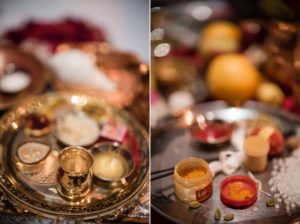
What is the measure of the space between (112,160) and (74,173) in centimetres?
8

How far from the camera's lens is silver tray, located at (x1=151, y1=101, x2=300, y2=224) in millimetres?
753

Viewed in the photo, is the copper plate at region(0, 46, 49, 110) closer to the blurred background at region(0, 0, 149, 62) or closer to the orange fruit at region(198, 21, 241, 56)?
the blurred background at region(0, 0, 149, 62)

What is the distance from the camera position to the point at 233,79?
39.5 inches

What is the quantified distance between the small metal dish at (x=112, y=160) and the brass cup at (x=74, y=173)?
2cm

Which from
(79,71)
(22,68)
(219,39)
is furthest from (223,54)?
(22,68)

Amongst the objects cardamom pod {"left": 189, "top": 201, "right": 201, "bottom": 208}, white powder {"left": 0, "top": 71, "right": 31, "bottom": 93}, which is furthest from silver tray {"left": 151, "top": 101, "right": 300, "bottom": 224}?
white powder {"left": 0, "top": 71, "right": 31, "bottom": 93}

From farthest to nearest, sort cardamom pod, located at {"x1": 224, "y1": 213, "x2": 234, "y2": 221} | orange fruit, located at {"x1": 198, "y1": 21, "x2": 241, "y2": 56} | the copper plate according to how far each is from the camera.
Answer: orange fruit, located at {"x1": 198, "y1": 21, "x2": 241, "y2": 56} < the copper plate < cardamom pod, located at {"x1": 224, "y1": 213, "x2": 234, "y2": 221}

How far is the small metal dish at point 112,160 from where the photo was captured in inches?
30.8

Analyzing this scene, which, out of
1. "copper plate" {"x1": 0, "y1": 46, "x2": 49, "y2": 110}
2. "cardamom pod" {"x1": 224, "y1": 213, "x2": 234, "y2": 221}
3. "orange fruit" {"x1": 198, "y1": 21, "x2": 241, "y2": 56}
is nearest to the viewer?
"cardamom pod" {"x1": 224, "y1": 213, "x2": 234, "y2": 221}

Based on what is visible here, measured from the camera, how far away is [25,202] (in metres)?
0.75

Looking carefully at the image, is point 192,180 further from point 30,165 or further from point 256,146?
point 30,165

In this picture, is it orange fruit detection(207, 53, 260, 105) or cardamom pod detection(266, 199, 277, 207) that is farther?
orange fruit detection(207, 53, 260, 105)

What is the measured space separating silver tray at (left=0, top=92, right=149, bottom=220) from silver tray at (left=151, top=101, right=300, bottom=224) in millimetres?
29

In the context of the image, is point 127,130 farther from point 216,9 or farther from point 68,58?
point 216,9
